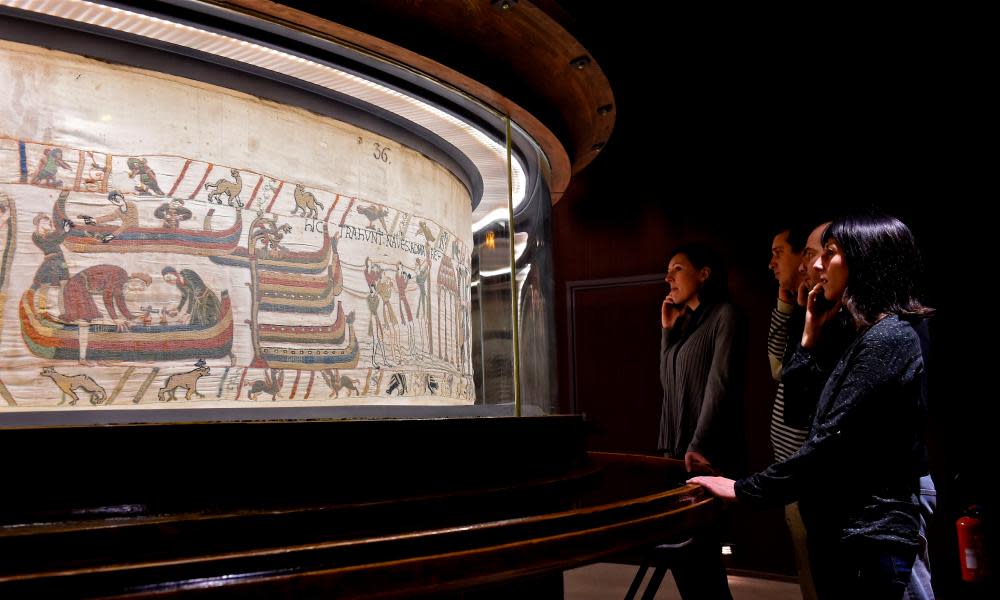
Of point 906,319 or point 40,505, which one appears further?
point 906,319

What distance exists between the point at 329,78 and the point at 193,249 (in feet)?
1.92

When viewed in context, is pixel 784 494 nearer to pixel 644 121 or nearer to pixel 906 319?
pixel 906 319

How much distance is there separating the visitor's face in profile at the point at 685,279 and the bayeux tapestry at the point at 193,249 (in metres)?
1.80

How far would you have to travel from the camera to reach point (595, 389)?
18.6ft

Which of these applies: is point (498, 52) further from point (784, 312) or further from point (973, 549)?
point (973, 549)

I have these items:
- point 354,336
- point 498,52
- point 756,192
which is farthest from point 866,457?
point 756,192

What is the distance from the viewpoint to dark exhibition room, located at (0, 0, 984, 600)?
104 centimetres

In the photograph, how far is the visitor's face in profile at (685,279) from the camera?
3615 mm

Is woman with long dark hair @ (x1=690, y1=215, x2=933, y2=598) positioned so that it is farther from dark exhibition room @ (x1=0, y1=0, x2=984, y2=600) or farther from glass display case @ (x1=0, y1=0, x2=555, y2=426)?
glass display case @ (x1=0, y1=0, x2=555, y2=426)

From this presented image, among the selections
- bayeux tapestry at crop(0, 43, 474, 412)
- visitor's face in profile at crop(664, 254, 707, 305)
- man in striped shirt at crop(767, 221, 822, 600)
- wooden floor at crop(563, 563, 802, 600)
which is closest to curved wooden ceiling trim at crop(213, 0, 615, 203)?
bayeux tapestry at crop(0, 43, 474, 412)

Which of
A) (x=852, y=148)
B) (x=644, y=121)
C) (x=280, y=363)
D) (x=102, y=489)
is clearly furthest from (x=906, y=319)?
(x=644, y=121)

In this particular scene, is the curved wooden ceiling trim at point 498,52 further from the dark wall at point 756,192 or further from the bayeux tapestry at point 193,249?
the dark wall at point 756,192

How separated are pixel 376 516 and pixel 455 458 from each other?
0.30 metres

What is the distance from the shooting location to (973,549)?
3.73 meters
